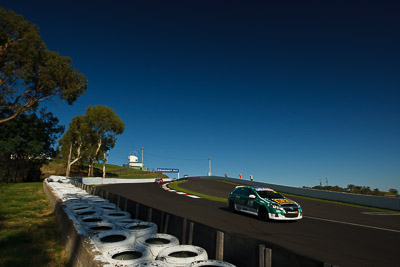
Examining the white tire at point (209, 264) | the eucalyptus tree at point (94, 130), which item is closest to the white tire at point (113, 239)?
the white tire at point (209, 264)

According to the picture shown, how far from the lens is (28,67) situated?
876 inches

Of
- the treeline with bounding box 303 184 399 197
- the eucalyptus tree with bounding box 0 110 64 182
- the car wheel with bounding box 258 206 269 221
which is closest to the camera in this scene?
the car wheel with bounding box 258 206 269 221

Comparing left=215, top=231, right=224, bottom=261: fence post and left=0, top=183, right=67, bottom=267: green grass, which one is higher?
left=215, top=231, right=224, bottom=261: fence post

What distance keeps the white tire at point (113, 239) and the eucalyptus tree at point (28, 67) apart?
2318cm

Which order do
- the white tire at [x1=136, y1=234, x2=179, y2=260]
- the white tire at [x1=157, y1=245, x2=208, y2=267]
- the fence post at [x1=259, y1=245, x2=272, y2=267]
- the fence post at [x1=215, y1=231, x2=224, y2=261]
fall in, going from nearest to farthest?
the fence post at [x1=259, y1=245, x2=272, y2=267] < the white tire at [x1=157, y1=245, x2=208, y2=267] < the fence post at [x1=215, y1=231, x2=224, y2=261] < the white tire at [x1=136, y1=234, x2=179, y2=260]

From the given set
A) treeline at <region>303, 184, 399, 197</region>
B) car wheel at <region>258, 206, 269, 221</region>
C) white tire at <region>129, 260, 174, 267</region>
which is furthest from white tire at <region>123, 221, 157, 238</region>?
treeline at <region>303, 184, 399, 197</region>

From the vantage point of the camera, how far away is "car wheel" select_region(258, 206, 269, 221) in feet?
31.0

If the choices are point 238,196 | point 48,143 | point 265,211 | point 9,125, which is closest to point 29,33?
point 9,125

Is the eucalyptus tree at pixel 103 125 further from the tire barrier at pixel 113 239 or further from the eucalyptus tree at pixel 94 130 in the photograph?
the tire barrier at pixel 113 239

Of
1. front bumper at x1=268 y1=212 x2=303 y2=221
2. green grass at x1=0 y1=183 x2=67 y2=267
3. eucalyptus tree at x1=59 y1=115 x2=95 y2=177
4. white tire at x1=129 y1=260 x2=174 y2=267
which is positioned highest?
eucalyptus tree at x1=59 y1=115 x2=95 y2=177

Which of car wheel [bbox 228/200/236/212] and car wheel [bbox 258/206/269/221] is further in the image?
car wheel [bbox 228/200/236/212]

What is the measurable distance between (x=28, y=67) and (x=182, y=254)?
1013 inches

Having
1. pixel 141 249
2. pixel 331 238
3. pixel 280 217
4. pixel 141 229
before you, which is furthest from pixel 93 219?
pixel 331 238

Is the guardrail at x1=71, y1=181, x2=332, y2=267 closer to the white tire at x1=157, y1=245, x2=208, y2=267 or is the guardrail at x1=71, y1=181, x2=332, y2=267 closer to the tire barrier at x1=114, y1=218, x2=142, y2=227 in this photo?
the white tire at x1=157, y1=245, x2=208, y2=267
